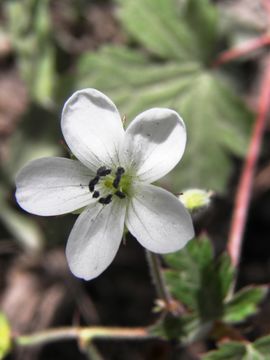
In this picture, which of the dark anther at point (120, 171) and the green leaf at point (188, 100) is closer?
the dark anther at point (120, 171)

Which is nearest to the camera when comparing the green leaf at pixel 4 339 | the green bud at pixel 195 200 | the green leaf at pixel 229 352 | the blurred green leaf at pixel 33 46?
the green bud at pixel 195 200

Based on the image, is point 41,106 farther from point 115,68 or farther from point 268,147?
point 268,147

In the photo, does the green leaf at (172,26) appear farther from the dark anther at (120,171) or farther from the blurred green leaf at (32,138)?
the dark anther at (120,171)

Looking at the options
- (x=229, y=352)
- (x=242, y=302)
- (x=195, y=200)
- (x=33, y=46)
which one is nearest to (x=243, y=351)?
(x=229, y=352)

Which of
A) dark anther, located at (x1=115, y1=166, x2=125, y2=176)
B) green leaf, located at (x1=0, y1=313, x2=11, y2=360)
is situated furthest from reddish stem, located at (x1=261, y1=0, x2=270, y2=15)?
green leaf, located at (x1=0, y1=313, x2=11, y2=360)

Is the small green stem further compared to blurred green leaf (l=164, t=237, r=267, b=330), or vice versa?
blurred green leaf (l=164, t=237, r=267, b=330)

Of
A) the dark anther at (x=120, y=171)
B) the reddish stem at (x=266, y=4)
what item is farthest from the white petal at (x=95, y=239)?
the reddish stem at (x=266, y=4)

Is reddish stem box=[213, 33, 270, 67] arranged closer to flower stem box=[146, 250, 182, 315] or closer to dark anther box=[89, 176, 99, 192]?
flower stem box=[146, 250, 182, 315]
